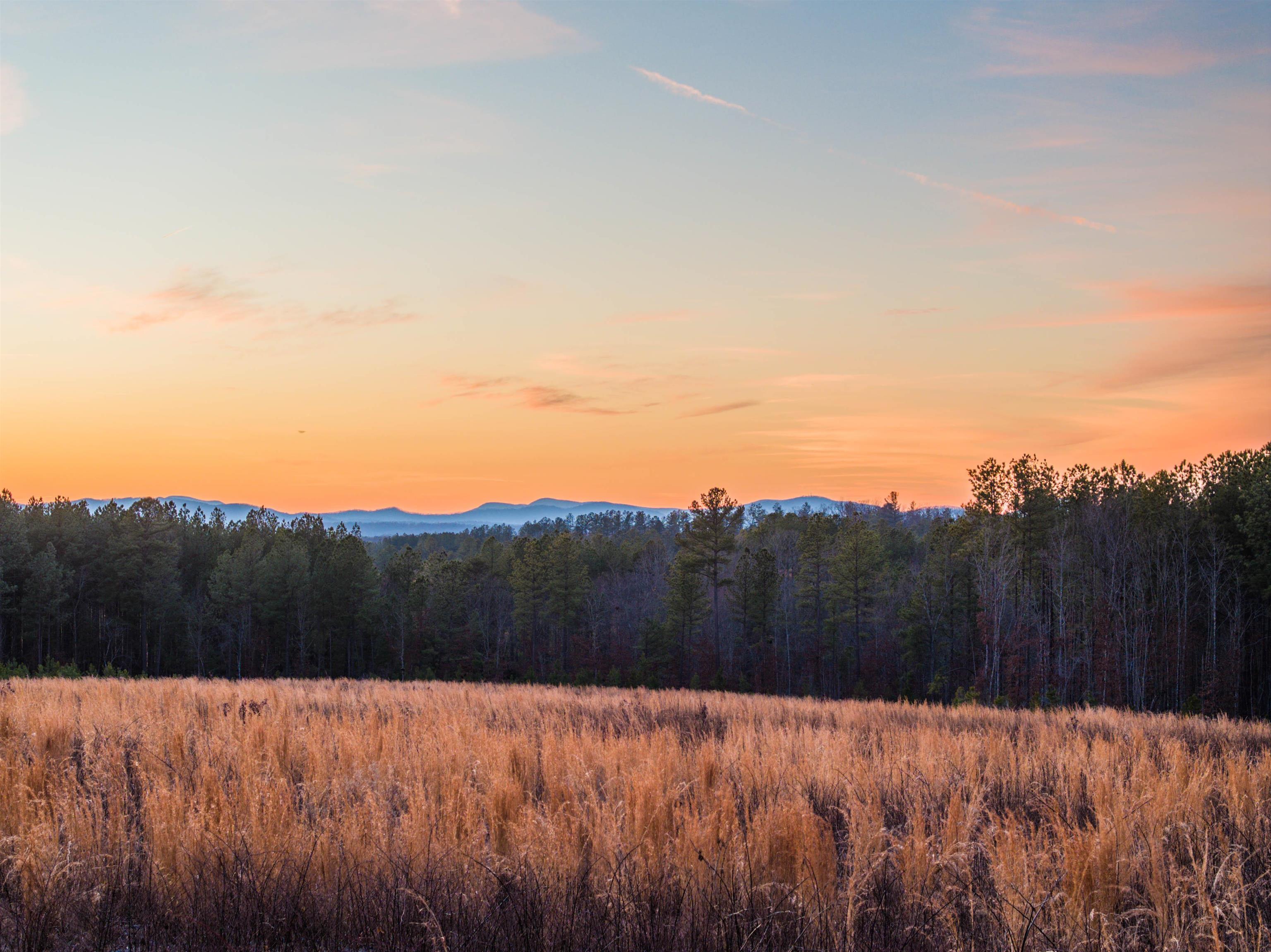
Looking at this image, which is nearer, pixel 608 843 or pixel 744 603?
pixel 608 843

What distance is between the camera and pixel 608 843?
493cm

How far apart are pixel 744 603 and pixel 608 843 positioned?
70.4m

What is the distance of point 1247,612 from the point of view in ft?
182

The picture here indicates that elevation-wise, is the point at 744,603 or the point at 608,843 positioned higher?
the point at 608,843

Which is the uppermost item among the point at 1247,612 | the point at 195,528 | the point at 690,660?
the point at 195,528

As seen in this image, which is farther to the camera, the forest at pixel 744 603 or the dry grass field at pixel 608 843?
the forest at pixel 744 603

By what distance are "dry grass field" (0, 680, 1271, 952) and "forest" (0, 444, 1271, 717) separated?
38649 mm

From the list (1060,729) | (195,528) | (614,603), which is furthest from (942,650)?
(195,528)

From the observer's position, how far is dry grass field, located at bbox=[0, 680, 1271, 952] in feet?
13.7

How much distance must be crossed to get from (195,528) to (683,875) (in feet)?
301

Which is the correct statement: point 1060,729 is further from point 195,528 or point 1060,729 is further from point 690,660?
point 195,528

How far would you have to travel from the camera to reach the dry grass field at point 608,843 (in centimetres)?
419

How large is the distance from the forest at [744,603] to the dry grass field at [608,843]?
38.6 m

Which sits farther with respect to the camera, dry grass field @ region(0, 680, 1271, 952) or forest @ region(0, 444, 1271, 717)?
forest @ region(0, 444, 1271, 717)
